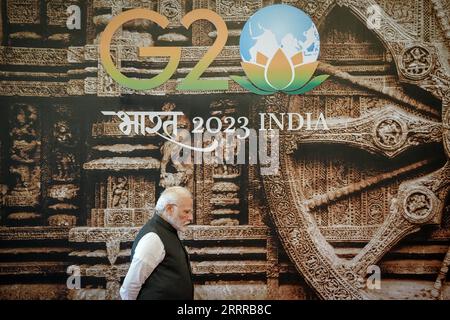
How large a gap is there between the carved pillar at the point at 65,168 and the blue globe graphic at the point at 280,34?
1151mm

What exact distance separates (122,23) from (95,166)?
88 cm

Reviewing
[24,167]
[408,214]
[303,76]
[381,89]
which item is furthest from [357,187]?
[24,167]

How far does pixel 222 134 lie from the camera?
326 cm

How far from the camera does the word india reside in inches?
128

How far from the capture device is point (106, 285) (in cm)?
327

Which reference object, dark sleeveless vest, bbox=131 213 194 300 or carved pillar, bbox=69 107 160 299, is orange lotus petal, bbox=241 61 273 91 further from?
dark sleeveless vest, bbox=131 213 194 300

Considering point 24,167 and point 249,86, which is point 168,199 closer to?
point 249,86

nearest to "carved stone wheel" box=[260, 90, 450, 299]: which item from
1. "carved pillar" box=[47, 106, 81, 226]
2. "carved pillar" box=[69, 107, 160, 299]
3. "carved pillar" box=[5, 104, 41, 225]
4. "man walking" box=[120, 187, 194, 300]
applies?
"carved pillar" box=[69, 107, 160, 299]

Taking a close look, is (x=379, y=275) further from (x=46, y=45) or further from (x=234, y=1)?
(x=46, y=45)

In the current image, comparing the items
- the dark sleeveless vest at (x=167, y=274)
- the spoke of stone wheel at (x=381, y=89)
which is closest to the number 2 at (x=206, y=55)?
the spoke of stone wheel at (x=381, y=89)

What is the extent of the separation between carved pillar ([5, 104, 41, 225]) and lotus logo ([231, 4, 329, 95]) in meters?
1.28

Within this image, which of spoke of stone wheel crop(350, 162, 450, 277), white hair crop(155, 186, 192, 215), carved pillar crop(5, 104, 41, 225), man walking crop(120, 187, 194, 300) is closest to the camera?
man walking crop(120, 187, 194, 300)

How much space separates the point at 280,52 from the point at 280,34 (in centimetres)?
11

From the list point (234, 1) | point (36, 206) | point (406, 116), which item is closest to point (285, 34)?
point (234, 1)
